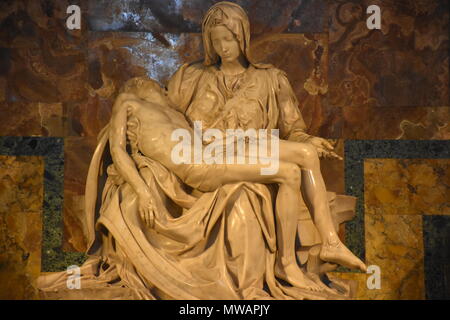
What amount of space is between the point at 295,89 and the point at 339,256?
205 centimetres

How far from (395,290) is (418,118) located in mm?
1300

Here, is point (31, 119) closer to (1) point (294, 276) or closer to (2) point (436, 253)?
(1) point (294, 276)

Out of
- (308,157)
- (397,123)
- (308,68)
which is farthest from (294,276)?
(308,68)

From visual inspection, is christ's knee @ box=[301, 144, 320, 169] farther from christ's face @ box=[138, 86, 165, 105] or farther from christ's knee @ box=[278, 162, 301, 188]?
christ's face @ box=[138, 86, 165, 105]

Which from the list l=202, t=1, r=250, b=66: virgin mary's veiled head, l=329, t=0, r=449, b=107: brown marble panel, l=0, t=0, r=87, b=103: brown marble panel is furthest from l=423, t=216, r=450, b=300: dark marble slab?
l=0, t=0, r=87, b=103: brown marble panel

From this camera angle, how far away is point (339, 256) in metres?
4.21

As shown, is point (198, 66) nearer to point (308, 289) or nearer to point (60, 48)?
point (60, 48)

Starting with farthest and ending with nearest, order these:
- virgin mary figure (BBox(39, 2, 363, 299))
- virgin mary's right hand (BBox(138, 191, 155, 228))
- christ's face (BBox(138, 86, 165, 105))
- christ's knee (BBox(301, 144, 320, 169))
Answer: christ's face (BBox(138, 86, 165, 105)), christ's knee (BBox(301, 144, 320, 169)), virgin mary's right hand (BBox(138, 191, 155, 228)), virgin mary figure (BBox(39, 2, 363, 299))

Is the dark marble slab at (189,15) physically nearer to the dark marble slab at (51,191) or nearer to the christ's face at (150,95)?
the dark marble slab at (51,191)

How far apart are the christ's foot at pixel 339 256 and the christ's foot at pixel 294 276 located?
0.15 meters

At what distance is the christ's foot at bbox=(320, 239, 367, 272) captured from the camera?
13.8 feet

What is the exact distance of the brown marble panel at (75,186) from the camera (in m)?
5.77

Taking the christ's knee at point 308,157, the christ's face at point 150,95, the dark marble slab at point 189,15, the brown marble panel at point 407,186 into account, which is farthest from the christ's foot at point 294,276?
the dark marble slab at point 189,15

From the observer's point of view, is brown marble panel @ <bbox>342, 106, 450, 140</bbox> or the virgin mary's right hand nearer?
the virgin mary's right hand
